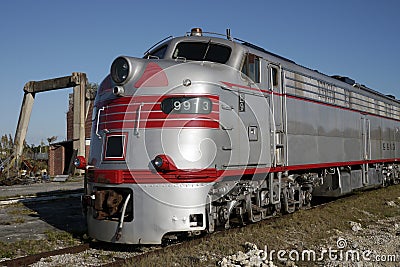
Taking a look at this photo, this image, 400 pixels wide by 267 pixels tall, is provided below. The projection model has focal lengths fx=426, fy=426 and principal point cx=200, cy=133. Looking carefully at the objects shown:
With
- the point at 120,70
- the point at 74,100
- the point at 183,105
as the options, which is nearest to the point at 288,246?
the point at 183,105

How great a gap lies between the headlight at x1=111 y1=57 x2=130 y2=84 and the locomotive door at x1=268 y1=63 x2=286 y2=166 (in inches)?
136

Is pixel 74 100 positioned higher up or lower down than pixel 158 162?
higher up

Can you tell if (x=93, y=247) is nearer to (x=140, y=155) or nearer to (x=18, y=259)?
(x=18, y=259)

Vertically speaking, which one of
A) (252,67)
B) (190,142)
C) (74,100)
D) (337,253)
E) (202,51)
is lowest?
(337,253)

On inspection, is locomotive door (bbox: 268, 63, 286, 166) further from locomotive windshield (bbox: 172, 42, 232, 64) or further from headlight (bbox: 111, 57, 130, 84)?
headlight (bbox: 111, 57, 130, 84)

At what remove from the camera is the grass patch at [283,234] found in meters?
6.89

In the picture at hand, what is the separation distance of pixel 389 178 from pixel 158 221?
608 inches

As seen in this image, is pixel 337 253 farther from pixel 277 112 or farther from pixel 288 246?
pixel 277 112

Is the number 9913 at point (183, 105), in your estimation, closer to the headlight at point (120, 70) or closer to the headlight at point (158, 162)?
the headlight at point (158, 162)

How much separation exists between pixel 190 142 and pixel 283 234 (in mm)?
2948

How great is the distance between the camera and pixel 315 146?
38.5ft

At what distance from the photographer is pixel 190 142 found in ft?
24.8

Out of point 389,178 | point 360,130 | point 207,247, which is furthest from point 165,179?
point 389,178

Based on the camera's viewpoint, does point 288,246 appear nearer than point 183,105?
No
